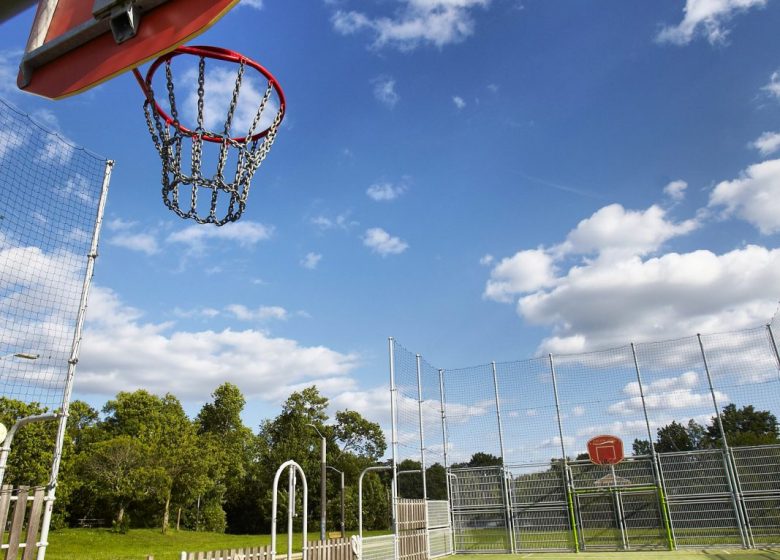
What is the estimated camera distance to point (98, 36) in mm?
1645

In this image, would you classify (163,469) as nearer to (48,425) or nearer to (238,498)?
(48,425)

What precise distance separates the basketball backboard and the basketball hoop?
9.08ft

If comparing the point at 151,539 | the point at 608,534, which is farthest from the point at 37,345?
the point at 151,539

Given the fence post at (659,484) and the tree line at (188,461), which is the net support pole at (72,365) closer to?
the fence post at (659,484)

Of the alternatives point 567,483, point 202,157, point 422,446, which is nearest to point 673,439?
point 567,483

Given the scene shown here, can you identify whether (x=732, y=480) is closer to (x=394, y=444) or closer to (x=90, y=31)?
(x=394, y=444)

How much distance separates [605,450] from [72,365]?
40.6 ft

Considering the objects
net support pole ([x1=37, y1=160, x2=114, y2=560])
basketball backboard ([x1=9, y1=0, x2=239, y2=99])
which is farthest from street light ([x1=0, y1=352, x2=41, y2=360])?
basketball backboard ([x1=9, y1=0, x2=239, y2=99])

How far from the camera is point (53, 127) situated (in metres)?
5.61

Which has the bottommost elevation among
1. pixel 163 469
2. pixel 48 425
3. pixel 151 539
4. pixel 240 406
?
pixel 151 539

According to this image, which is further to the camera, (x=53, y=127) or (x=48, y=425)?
(x=48, y=425)

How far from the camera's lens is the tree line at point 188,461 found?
93.2 feet

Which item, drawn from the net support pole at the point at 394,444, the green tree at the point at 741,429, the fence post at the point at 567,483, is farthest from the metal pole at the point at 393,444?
the green tree at the point at 741,429

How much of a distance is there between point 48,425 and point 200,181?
83.6 ft
